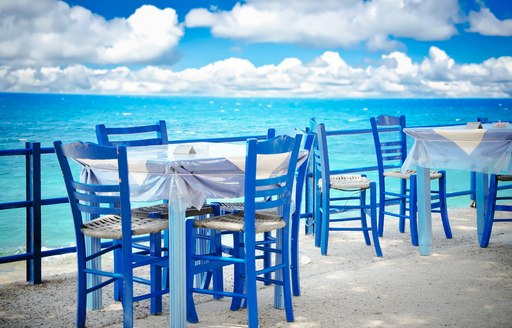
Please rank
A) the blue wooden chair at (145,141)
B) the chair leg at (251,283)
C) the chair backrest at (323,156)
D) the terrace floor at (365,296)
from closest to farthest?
the chair leg at (251,283) < the terrace floor at (365,296) < the blue wooden chair at (145,141) < the chair backrest at (323,156)

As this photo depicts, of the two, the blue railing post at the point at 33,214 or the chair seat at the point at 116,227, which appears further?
the blue railing post at the point at 33,214

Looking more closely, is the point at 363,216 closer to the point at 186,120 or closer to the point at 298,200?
the point at 298,200

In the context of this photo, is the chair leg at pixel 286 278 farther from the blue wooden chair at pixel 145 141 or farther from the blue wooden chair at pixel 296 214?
the blue wooden chair at pixel 145 141

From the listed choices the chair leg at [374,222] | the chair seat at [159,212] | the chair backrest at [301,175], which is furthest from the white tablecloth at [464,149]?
the chair seat at [159,212]

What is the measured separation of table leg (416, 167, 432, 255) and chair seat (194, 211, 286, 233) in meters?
2.04

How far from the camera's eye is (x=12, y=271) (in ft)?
22.5

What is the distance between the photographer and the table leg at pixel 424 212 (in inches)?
222

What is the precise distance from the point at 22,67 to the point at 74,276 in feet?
160

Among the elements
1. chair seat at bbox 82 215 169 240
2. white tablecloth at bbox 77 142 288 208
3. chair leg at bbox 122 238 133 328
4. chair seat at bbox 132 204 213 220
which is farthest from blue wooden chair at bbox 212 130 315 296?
chair leg at bbox 122 238 133 328

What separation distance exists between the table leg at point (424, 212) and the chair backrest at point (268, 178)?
77.9 inches

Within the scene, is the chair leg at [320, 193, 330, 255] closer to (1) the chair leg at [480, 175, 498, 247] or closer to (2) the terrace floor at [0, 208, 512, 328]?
(2) the terrace floor at [0, 208, 512, 328]

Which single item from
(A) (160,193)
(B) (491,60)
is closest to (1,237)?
(A) (160,193)

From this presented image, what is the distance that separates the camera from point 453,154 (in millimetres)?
5352

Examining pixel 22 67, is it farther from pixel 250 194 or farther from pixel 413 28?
pixel 250 194
